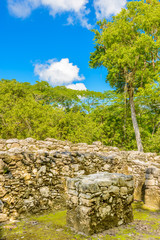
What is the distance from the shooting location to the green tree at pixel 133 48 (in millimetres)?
15766

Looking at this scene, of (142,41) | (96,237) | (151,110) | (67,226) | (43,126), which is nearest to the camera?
(96,237)

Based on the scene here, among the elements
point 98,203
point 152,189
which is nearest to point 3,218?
point 98,203

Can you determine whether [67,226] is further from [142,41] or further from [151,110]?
[151,110]

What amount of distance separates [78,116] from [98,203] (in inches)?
579

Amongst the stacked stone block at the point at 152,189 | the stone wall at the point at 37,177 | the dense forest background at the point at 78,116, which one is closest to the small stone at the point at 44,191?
the stone wall at the point at 37,177

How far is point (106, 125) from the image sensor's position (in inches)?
826

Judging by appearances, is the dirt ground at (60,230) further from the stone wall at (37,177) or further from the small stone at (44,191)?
the small stone at (44,191)

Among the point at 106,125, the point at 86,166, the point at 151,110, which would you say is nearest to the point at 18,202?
the point at 86,166

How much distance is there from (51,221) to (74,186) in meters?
1.01

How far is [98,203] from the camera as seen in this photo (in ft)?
10.3

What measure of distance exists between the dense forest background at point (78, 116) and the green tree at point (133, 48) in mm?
1566

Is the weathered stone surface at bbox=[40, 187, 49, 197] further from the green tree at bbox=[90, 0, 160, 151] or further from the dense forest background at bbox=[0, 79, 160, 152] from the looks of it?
the green tree at bbox=[90, 0, 160, 151]

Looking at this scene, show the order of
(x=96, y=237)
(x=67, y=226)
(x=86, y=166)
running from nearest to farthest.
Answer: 1. (x=96, y=237)
2. (x=67, y=226)
3. (x=86, y=166)

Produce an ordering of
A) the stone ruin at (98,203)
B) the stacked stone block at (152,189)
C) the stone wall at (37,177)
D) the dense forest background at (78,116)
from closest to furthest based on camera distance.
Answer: the stone ruin at (98,203), the stone wall at (37,177), the stacked stone block at (152,189), the dense forest background at (78,116)
